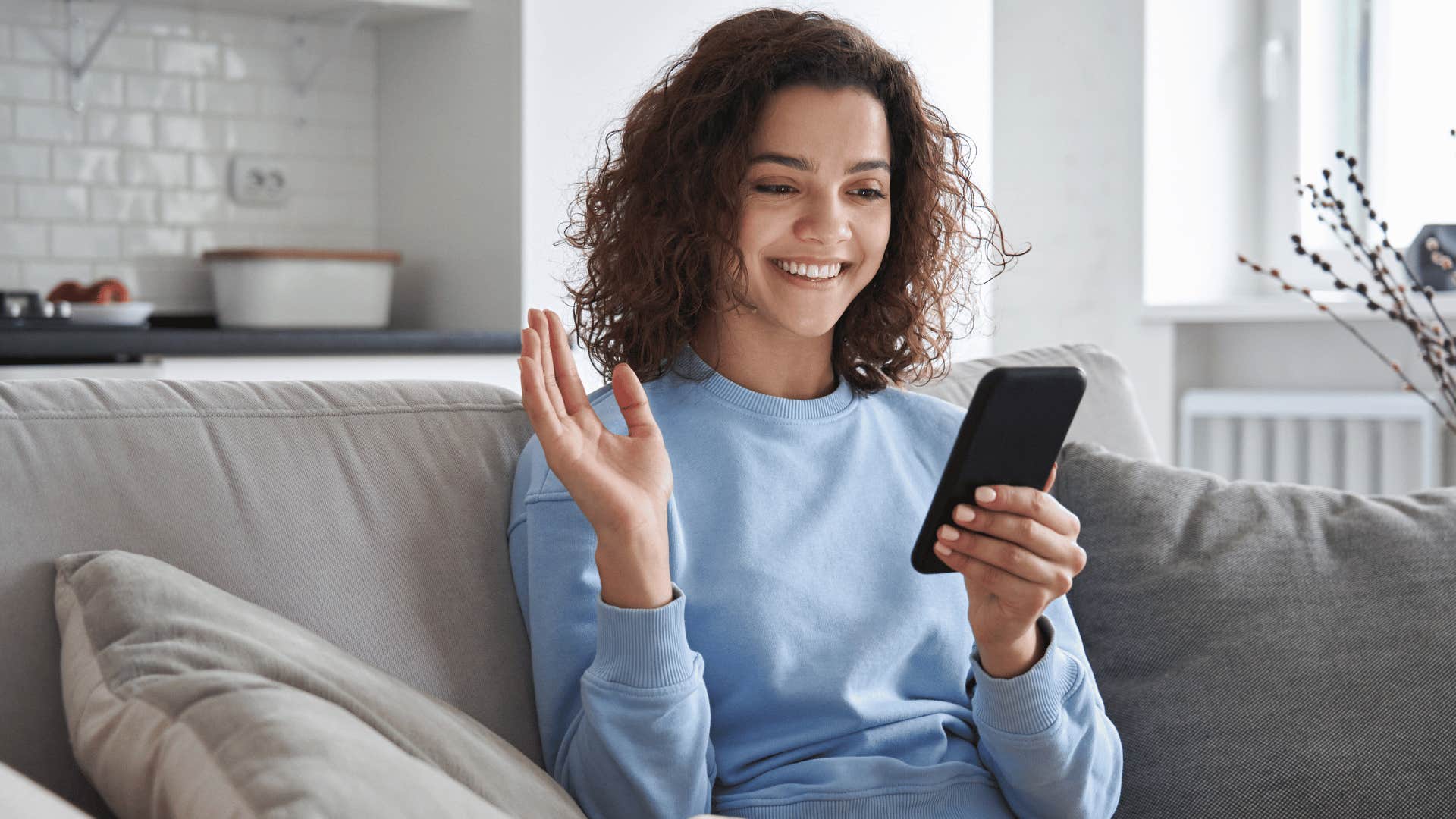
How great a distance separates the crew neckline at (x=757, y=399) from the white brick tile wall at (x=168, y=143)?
2.31 m

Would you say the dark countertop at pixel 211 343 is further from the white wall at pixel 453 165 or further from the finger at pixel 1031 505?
the finger at pixel 1031 505

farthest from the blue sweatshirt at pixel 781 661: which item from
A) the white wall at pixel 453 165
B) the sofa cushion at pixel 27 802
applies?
the white wall at pixel 453 165

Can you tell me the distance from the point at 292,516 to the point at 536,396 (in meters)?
0.27

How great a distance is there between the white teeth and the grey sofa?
29cm

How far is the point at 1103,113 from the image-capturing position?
3.65 metres

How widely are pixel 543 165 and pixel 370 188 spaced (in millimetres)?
642

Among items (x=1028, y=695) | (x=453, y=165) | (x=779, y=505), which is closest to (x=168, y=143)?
(x=453, y=165)

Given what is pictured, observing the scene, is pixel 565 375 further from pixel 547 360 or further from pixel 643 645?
pixel 643 645

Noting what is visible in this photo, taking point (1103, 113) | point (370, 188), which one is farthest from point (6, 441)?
point (1103, 113)

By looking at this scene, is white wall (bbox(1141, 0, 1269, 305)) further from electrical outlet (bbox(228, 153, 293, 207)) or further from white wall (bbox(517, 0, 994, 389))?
electrical outlet (bbox(228, 153, 293, 207))

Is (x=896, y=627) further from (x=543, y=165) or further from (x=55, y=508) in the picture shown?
(x=543, y=165)

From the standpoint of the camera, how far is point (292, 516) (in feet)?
3.87

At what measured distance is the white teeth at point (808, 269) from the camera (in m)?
1.30

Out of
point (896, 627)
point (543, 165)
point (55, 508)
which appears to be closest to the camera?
point (55, 508)
